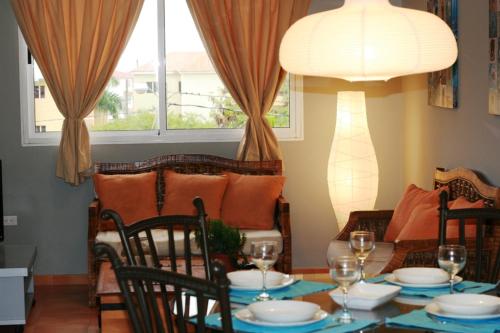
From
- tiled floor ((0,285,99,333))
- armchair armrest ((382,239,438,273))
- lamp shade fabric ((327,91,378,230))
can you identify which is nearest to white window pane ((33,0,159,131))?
tiled floor ((0,285,99,333))

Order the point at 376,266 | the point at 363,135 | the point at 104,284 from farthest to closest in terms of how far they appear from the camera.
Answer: the point at 363,135, the point at 376,266, the point at 104,284

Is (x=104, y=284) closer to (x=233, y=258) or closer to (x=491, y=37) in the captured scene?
(x=233, y=258)

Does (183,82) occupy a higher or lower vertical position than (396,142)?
higher

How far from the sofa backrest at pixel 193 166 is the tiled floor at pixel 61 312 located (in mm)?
938

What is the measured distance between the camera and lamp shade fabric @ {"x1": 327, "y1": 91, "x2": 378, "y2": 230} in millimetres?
6008

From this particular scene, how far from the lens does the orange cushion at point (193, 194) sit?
6246mm

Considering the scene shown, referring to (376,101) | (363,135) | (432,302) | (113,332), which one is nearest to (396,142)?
(376,101)

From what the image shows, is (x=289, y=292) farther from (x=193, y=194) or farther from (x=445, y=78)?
(x=193, y=194)

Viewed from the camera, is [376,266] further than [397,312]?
Yes

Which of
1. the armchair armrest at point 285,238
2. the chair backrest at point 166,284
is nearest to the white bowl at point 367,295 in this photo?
the chair backrest at point 166,284

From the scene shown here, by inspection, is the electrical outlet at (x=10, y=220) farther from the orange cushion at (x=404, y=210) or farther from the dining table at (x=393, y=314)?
the dining table at (x=393, y=314)

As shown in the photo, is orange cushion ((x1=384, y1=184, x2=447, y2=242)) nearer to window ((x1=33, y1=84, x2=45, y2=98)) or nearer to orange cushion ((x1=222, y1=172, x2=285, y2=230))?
orange cushion ((x1=222, y1=172, x2=285, y2=230))

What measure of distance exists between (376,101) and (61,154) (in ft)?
8.00

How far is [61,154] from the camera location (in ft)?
21.4
